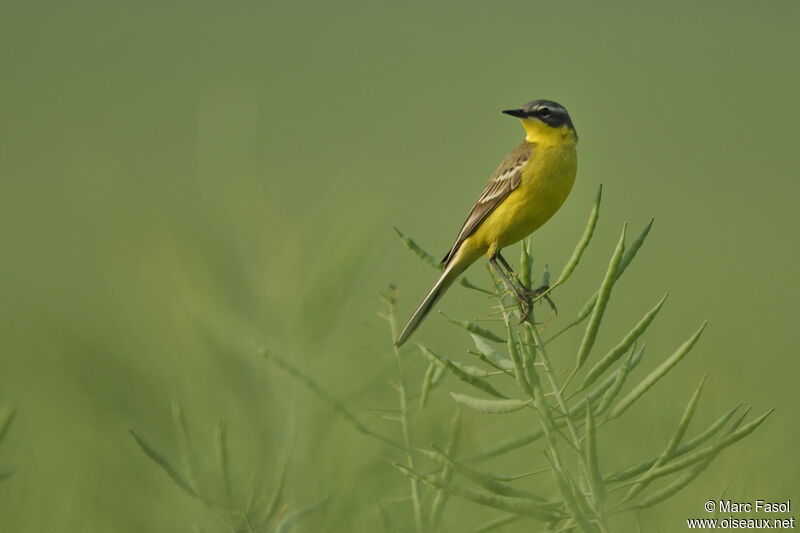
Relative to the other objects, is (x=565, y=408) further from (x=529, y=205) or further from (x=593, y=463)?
(x=529, y=205)

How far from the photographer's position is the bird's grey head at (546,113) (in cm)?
394

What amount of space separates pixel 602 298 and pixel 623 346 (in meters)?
0.05

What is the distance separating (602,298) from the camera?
0.93 metres

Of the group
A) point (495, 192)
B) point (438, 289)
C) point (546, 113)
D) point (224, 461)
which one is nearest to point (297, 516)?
point (224, 461)

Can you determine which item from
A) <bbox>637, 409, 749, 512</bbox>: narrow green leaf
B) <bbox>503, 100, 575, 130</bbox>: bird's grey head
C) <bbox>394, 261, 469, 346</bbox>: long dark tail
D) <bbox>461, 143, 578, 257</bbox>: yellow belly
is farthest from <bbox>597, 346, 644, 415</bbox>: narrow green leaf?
<bbox>503, 100, 575, 130</bbox>: bird's grey head

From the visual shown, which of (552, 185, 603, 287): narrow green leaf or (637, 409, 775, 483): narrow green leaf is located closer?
(637, 409, 775, 483): narrow green leaf

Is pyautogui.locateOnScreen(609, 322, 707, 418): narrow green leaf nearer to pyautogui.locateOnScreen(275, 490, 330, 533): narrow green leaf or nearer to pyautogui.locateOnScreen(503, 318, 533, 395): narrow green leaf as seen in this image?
pyautogui.locateOnScreen(503, 318, 533, 395): narrow green leaf

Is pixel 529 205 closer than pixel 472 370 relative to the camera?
No

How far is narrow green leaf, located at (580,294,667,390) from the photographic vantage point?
0.89 meters

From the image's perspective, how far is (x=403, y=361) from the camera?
135cm

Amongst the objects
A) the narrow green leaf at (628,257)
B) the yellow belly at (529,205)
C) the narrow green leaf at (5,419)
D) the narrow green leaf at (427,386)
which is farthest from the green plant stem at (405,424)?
the yellow belly at (529,205)

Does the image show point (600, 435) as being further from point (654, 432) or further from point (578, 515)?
point (578, 515)

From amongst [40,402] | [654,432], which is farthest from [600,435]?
[40,402]

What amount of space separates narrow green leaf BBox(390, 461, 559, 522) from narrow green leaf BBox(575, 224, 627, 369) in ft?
0.56
